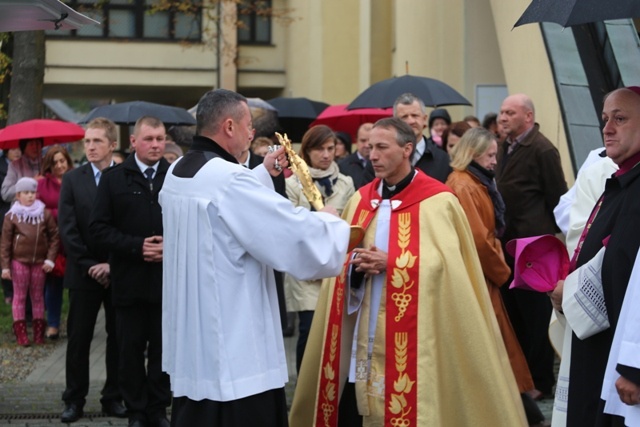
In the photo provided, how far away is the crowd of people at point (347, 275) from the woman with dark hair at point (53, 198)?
340 centimetres

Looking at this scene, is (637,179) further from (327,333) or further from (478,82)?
(478,82)

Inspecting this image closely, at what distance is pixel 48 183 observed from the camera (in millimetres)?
11984

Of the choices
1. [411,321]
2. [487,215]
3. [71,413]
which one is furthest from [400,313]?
[71,413]

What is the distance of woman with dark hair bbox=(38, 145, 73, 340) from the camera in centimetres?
1191

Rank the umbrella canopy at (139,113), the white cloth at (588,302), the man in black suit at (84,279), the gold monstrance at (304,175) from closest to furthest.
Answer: the white cloth at (588,302)
the gold monstrance at (304,175)
the man in black suit at (84,279)
the umbrella canopy at (139,113)

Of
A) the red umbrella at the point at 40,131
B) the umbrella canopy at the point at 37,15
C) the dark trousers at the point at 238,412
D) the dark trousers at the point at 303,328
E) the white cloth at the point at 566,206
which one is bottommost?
the dark trousers at the point at 238,412

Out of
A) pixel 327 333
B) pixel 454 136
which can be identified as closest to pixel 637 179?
pixel 327 333

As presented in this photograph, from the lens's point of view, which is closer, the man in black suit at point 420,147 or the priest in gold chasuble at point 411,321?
the priest in gold chasuble at point 411,321

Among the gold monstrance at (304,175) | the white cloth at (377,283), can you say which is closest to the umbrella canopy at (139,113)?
the white cloth at (377,283)

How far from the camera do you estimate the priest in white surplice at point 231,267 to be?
18.0ft

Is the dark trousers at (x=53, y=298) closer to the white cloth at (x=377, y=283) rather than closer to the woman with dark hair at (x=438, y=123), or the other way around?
the woman with dark hair at (x=438, y=123)

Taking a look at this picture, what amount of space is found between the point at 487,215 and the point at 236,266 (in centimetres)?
272

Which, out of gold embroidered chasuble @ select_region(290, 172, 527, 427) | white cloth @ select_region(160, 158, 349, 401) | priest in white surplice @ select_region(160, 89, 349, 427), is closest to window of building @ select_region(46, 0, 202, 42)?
gold embroidered chasuble @ select_region(290, 172, 527, 427)

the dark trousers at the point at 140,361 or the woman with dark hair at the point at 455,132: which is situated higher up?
the woman with dark hair at the point at 455,132
